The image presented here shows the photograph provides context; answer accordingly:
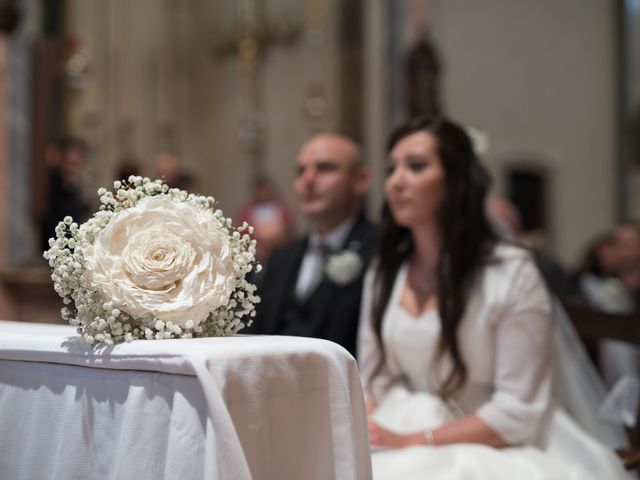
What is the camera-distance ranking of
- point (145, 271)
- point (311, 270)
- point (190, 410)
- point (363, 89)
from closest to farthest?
point (190, 410) < point (145, 271) < point (311, 270) < point (363, 89)

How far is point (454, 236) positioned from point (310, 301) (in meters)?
1.14

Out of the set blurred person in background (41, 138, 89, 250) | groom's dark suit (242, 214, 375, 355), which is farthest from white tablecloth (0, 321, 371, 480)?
blurred person in background (41, 138, 89, 250)

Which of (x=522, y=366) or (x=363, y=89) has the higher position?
(x=363, y=89)

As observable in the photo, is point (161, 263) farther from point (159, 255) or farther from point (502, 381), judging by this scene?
point (502, 381)

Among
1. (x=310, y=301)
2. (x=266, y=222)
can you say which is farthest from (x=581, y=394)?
(x=266, y=222)

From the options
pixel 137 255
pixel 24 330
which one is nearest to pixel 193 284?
pixel 137 255

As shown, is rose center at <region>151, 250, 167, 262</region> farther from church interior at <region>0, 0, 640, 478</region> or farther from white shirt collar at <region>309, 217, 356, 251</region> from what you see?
church interior at <region>0, 0, 640, 478</region>

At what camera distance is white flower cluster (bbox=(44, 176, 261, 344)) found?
2.01 metres

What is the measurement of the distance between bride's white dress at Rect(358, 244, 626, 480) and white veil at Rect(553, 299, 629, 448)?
0.10m

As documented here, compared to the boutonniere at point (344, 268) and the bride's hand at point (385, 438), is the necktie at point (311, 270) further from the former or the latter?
the bride's hand at point (385, 438)

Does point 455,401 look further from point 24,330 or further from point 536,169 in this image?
point 536,169

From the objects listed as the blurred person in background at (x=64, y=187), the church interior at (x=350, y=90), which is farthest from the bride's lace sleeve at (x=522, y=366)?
the church interior at (x=350, y=90)

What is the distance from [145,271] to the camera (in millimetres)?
2014

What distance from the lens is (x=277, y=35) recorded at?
13320 mm
